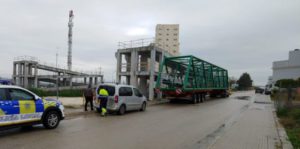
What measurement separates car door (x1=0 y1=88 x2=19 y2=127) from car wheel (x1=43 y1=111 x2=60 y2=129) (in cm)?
108

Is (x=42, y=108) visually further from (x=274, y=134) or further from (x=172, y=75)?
(x=172, y=75)

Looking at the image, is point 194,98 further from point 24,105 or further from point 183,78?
point 24,105

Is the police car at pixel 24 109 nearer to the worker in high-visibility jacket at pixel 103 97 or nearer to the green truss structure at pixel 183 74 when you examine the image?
the worker in high-visibility jacket at pixel 103 97

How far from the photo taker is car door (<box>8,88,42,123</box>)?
7058mm

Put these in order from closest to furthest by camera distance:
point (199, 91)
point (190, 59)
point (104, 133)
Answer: point (104, 133) → point (190, 59) → point (199, 91)

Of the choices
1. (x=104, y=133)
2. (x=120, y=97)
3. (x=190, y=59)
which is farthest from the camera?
(x=190, y=59)

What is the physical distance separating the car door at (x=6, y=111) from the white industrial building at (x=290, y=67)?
240 feet

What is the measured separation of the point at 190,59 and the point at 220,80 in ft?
42.5

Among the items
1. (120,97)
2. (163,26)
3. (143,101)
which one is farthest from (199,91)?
(163,26)

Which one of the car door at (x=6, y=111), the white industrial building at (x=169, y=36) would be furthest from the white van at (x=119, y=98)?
the white industrial building at (x=169, y=36)

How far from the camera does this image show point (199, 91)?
849 inches

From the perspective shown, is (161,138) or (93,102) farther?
(93,102)

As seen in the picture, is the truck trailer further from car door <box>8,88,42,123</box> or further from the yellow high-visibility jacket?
car door <box>8,88,42,123</box>

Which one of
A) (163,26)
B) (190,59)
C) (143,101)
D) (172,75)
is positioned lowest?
(143,101)
